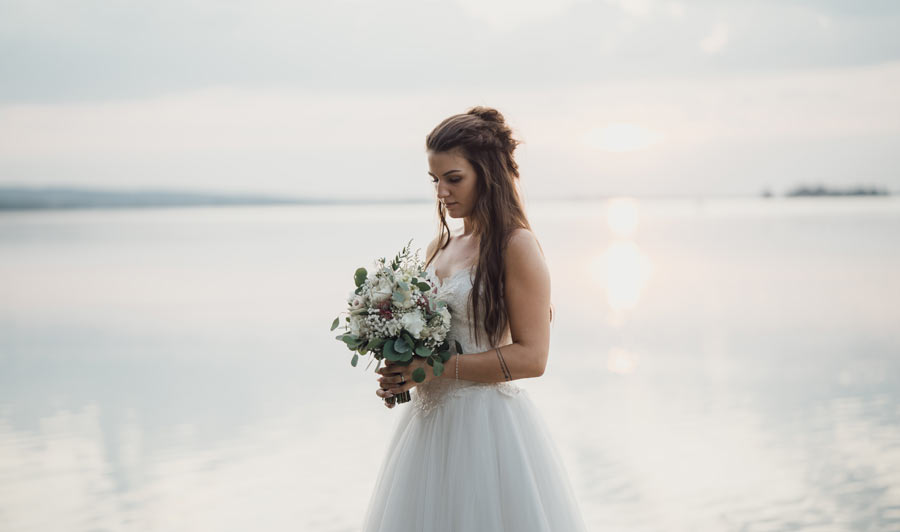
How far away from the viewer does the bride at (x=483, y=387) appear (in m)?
2.72

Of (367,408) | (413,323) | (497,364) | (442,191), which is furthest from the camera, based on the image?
(367,408)

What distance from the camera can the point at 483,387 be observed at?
285 cm

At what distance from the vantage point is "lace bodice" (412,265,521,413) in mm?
2832

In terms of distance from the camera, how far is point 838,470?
20.0ft

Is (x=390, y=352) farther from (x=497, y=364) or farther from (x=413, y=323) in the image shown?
(x=497, y=364)

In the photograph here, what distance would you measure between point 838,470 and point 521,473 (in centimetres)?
422

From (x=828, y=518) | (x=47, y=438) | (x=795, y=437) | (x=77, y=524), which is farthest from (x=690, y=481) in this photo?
(x=47, y=438)

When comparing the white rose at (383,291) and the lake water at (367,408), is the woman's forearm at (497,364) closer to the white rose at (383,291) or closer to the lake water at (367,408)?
the white rose at (383,291)

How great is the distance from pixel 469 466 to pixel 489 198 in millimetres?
852

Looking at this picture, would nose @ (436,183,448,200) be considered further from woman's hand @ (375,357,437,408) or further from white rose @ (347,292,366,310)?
woman's hand @ (375,357,437,408)

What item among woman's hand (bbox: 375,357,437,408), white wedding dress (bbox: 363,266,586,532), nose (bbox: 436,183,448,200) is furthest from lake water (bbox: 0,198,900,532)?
nose (bbox: 436,183,448,200)

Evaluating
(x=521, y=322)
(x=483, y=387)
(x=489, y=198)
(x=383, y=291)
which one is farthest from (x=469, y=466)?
(x=489, y=198)

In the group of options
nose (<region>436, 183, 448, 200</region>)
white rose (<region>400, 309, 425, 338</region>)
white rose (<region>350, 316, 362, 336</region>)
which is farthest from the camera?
nose (<region>436, 183, 448, 200</region>)

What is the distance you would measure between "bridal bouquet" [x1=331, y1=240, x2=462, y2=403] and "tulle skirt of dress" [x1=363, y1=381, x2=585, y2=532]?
224 millimetres
